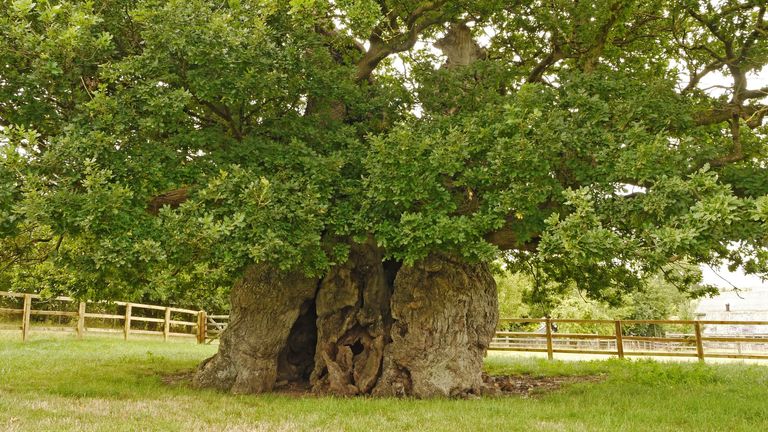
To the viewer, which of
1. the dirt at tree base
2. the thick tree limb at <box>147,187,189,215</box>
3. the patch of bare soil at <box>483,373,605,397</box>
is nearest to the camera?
the thick tree limb at <box>147,187,189,215</box>

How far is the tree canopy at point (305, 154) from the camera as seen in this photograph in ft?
24.2

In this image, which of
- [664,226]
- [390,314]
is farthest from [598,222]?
[390,314]

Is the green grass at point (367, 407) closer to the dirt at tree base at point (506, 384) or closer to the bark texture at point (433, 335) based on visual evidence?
the dirt at tree base at point (506, 384)

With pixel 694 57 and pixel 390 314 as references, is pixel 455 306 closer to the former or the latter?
pixel 390 314

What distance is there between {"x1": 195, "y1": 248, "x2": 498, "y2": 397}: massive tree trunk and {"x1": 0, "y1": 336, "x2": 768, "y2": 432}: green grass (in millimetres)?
830

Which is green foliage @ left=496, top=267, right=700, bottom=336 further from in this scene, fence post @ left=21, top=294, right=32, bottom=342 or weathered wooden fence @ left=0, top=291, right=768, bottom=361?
fence post @ left=21, top=294, right=32, bottom=342

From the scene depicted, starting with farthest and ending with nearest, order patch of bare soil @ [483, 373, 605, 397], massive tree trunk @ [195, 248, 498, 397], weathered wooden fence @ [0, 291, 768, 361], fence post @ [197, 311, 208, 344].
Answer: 1. fence post @ [197, 311, 208, 344]
2. weathered wooden fence @ [0, 291, 768, 361]
3. patch of bare soil @ [483, 373, 605, 397]
4. massive tree trunk @ [195, 248, 498, 397]

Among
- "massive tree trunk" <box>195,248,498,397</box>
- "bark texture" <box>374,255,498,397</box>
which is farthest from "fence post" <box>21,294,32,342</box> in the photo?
"bark texture" <box>374,255,498,397</box>

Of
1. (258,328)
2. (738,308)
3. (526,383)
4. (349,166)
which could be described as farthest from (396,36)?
(738,308)

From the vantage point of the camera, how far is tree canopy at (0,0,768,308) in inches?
290

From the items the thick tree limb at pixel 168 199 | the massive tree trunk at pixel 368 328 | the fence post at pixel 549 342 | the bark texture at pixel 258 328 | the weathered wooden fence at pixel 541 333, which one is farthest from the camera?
the fence post at pixel 549 342

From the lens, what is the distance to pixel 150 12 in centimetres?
796

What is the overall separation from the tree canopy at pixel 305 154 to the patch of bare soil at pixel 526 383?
2.81 meters

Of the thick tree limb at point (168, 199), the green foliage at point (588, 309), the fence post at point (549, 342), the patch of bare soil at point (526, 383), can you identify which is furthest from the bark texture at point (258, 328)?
the green foliage at point (588, 309)
